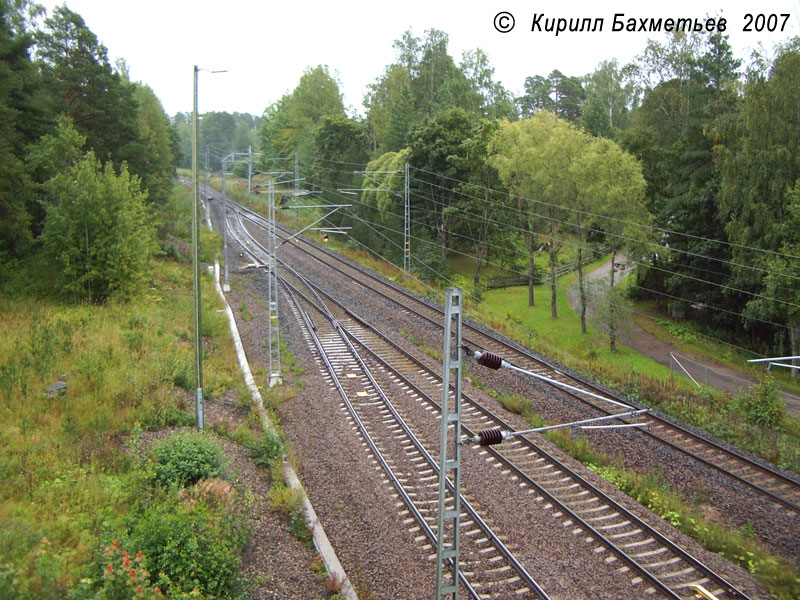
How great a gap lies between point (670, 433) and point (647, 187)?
2655 cm

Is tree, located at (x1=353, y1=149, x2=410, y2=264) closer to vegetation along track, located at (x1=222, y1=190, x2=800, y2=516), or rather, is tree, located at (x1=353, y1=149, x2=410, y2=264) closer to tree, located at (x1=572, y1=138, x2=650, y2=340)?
vegetation along track, located at (x1=222, y1=190, x2=800, y2=516)

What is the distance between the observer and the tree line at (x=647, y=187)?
88.1 ft

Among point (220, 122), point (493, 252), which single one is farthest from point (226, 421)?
point (220, 122)

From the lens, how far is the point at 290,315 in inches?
1082

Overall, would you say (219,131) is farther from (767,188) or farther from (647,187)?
(767,188)

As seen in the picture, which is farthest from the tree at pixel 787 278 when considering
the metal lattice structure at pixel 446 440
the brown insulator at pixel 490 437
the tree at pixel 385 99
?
the tree at pixel 385 99

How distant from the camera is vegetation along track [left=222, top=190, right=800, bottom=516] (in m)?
14.0

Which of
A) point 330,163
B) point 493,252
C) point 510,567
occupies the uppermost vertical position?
point 330,163

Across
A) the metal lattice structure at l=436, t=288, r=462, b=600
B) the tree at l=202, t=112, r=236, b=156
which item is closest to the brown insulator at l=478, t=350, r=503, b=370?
the metal lattice structure at l=436, t=288, r=462, b=600

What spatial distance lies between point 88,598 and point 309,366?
1379 cm

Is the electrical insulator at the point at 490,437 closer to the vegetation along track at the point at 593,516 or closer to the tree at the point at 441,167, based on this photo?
the vegetation along track at the point at 593,516

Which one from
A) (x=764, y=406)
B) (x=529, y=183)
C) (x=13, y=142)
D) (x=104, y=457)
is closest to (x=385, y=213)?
(x=529, y=183)

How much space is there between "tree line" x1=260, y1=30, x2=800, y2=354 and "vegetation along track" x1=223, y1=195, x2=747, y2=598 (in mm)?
14191

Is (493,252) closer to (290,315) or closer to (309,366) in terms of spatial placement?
(290,315)
